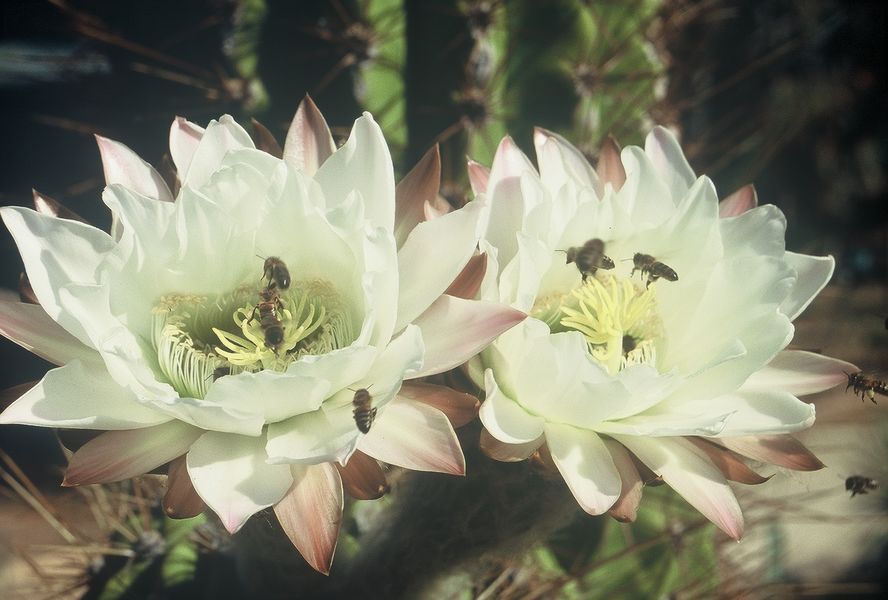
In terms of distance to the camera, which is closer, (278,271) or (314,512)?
(314,512)

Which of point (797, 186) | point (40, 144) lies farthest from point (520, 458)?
point (797, 186)

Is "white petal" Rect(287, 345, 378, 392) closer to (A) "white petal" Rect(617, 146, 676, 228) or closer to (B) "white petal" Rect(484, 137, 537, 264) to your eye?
(B) "white petal" Rect(484, 137, 537, 264)

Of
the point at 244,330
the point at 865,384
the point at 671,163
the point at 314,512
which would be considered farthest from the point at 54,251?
the point at 865,384

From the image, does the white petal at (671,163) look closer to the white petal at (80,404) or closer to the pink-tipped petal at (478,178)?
the pink-tipped petal at (478,178)

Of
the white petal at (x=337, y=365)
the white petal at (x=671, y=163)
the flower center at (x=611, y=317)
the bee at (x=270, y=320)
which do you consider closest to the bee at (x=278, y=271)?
the bee at (x=270, y=320)

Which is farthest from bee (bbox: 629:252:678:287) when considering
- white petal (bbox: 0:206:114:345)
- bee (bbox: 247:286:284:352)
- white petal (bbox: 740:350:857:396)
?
white petal (bbox: 0:206:114:345)

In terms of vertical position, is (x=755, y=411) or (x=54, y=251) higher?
(x=54, y=251)

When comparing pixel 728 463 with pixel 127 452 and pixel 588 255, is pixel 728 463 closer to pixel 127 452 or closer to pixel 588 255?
pixel 588 255
